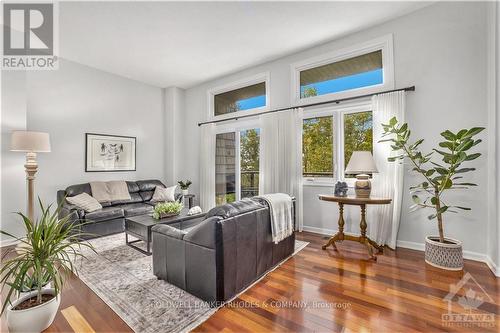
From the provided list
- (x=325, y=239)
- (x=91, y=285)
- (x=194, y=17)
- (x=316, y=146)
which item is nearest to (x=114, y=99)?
(x=194, y=17)

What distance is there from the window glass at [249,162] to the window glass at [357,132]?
1.83 meters

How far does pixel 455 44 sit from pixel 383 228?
254 centimetres

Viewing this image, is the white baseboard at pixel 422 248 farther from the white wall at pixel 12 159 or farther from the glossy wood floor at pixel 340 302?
the white wall at pixel 12 159

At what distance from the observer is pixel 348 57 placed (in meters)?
3.83

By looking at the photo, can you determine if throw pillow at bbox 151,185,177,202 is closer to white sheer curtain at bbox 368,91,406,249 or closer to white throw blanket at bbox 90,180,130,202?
white throw blanket at bbox 90,180,130,202

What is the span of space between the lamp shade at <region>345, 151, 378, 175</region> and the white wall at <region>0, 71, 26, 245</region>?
4.96m

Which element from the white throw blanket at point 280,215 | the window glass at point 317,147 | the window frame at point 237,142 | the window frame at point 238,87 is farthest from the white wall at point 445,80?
the window frame at point 237,142

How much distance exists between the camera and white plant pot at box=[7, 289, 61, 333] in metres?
1.58

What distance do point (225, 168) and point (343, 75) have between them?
3.14 meters

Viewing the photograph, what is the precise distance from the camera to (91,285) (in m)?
2.34

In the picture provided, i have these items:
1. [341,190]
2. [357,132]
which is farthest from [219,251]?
[357,132]

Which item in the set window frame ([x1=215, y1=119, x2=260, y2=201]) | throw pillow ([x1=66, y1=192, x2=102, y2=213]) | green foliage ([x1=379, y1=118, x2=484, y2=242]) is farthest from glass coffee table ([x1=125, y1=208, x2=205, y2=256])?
green foliage ([x1=379, y1=118, x2=484, y2=242])
